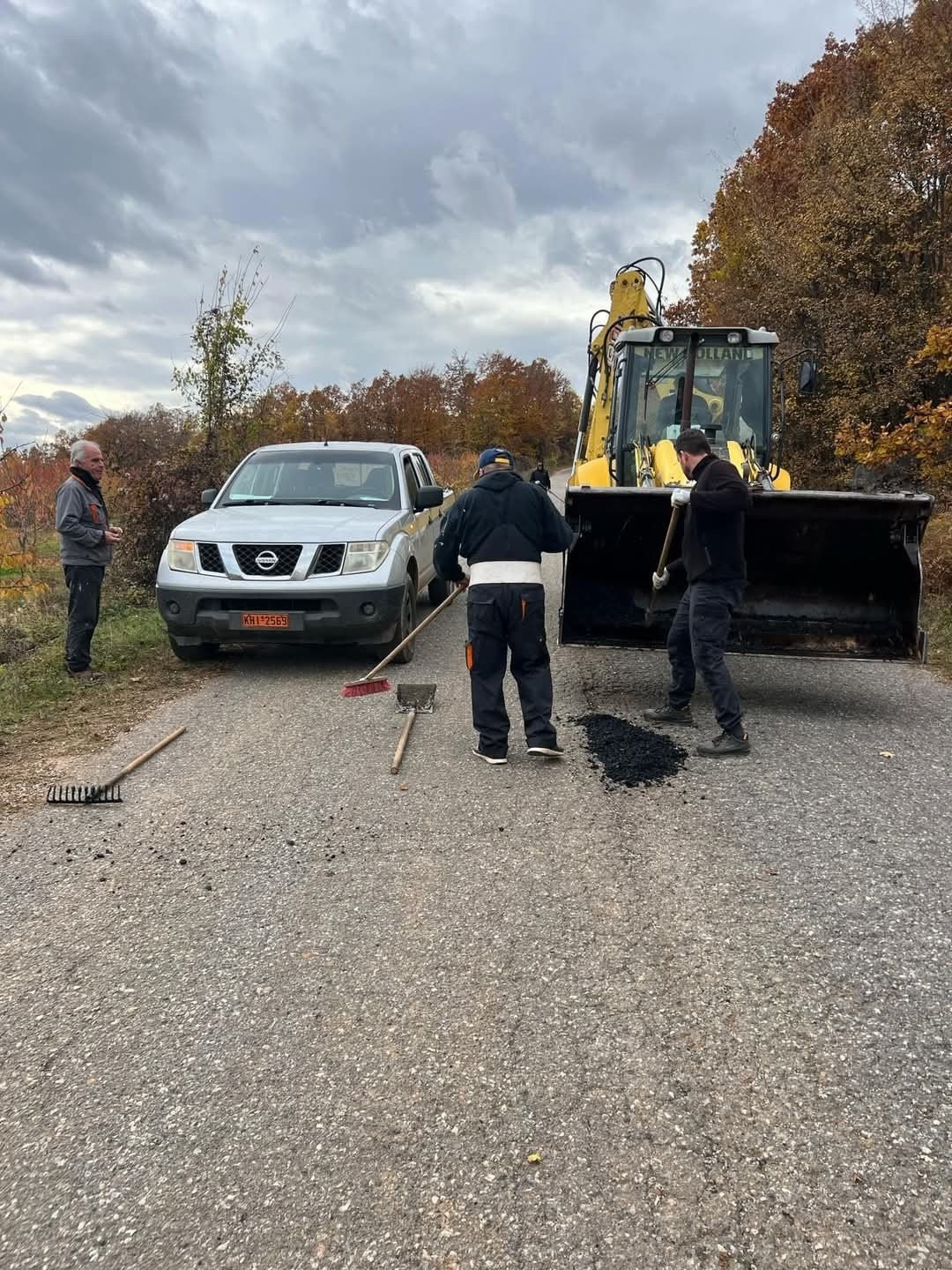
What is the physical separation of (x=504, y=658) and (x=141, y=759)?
2337mm

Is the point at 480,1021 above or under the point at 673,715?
under

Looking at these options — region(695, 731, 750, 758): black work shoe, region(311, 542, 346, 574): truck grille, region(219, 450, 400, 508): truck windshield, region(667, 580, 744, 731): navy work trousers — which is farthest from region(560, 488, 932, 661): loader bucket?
region(219, 450, 400, 508): truck windshield

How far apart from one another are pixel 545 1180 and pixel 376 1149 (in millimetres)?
457

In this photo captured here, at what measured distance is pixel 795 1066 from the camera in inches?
100.0

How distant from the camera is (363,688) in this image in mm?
6461

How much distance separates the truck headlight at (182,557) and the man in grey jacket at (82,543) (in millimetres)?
492

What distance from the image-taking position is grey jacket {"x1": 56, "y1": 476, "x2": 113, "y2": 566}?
6.85 m

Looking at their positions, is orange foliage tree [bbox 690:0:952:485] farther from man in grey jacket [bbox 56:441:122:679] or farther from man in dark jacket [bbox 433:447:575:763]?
man in grey jacket [bbox 56:441:122:679]

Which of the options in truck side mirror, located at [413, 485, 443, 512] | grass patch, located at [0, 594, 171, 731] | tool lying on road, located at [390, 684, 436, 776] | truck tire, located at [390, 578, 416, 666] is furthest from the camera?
truck side mirror, located at [413, 485, 443, 512]

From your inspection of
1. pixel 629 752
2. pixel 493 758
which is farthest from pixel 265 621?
pixel 629 752

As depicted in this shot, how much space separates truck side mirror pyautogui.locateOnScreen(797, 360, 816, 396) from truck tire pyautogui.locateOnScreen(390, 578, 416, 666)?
13.2 ft

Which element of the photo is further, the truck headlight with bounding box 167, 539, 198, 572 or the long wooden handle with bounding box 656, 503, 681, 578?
the truck headlight with bounding box 167, 539, 198, 572

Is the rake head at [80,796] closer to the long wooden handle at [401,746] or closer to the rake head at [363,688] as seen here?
the long wooden handle at [401,746]

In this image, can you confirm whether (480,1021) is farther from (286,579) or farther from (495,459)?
(286,579)
